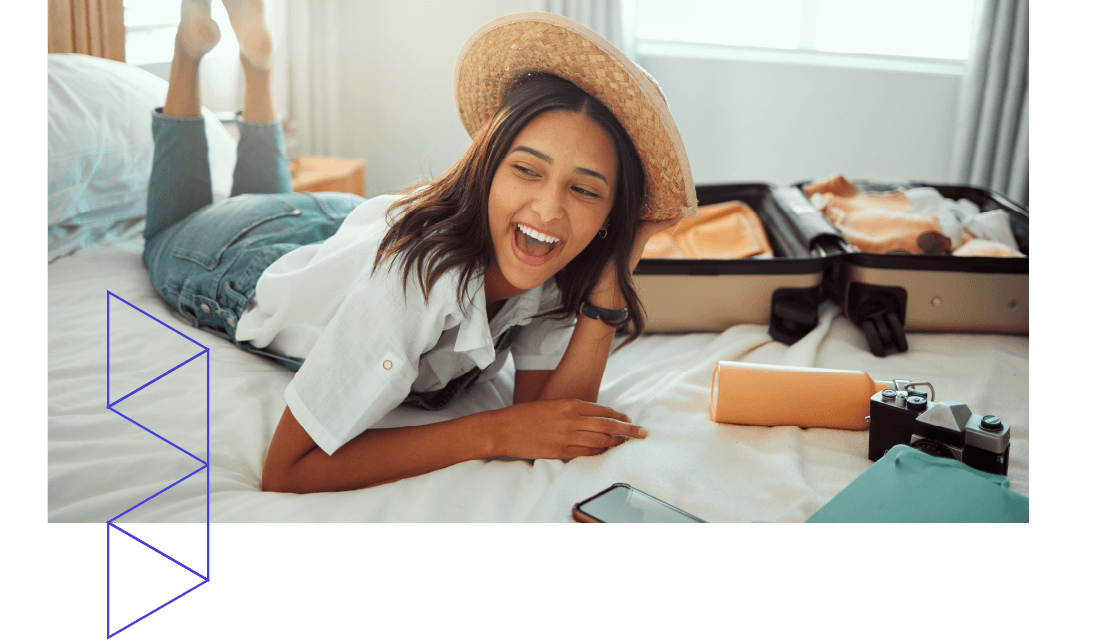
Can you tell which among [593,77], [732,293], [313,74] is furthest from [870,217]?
[313,74]

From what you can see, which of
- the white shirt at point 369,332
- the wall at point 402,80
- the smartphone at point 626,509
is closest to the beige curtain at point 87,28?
the white shirt at point 369,332

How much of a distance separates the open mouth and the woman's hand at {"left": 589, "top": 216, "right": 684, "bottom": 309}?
0.13m

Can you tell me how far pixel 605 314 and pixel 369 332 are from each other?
0.30 meters

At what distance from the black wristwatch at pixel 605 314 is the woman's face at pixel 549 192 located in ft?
0.38

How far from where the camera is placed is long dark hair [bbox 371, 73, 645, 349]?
28.2 inches

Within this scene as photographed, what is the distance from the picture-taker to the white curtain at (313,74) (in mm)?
2094

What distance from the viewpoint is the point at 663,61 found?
7.39 feet

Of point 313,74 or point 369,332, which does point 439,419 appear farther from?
point 313,74

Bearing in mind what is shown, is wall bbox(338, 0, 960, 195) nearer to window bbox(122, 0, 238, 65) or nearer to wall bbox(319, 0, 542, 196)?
wall bbox(319, 0, 542, 196)

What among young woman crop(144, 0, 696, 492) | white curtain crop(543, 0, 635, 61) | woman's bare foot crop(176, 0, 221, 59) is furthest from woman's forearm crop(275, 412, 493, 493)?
white curtain crop(543, 0, 635, 61)
